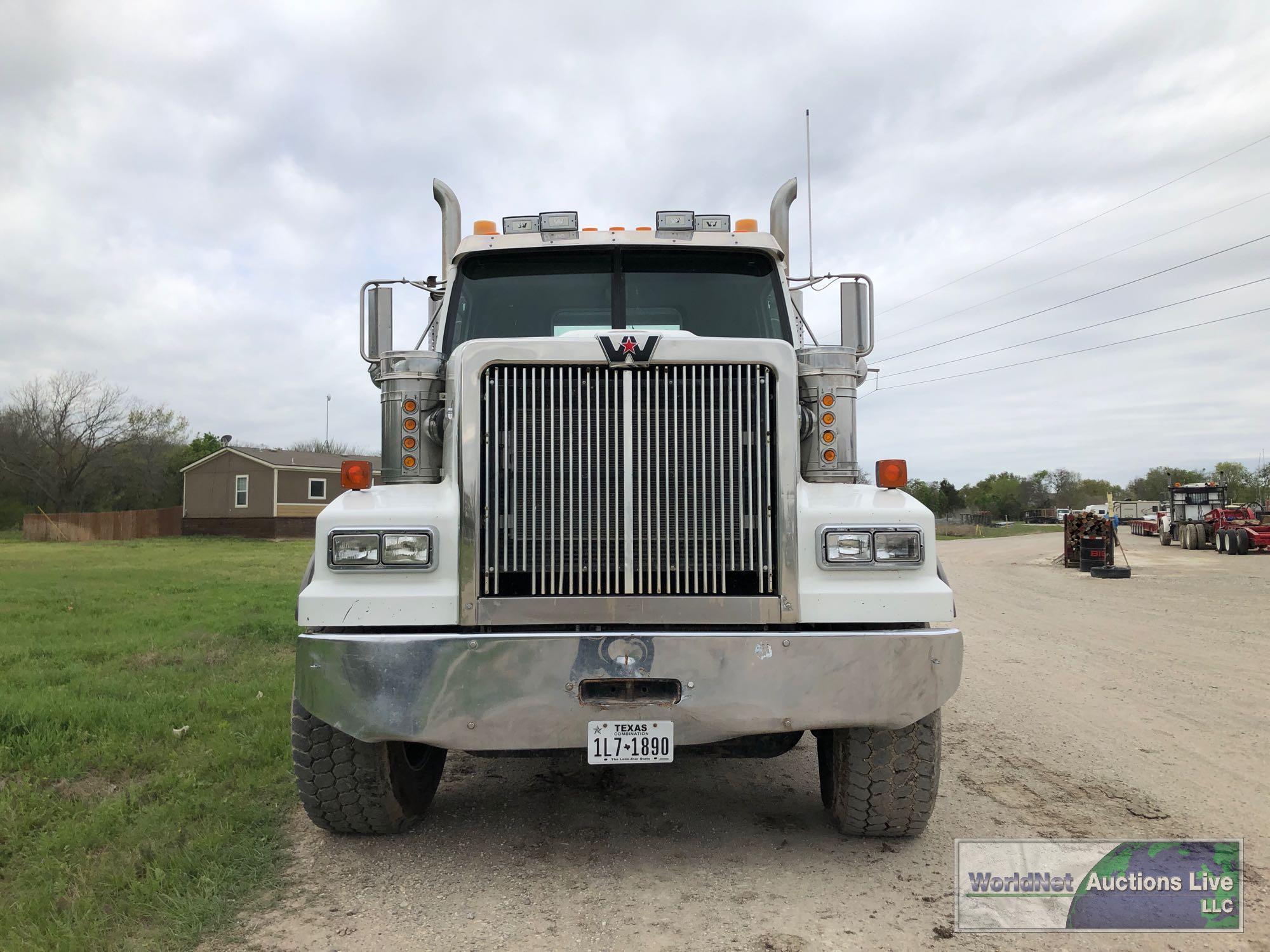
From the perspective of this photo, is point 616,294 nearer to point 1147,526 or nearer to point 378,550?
point 378,550

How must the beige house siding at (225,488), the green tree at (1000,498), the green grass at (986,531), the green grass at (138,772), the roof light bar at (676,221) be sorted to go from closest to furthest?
1. the green grass at (138,772)
2. the roof light bar at (676,221)
3. the beige house siding at (225,488)
4. the green grass at (986,531)
5. the green tree at (1000,498)

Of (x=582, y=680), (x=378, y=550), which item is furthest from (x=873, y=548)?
(x=378, y=550)

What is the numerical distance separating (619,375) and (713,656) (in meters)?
1.17

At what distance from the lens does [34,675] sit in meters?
7.43

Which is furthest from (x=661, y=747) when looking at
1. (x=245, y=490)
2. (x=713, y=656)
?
(x=245, y=490)

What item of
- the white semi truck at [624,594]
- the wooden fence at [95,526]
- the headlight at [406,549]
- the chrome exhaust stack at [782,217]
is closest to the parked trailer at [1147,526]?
the chrome exhaust stack at [782,217]

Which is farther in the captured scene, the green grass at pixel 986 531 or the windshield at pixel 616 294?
the green grass at pixel 986 531

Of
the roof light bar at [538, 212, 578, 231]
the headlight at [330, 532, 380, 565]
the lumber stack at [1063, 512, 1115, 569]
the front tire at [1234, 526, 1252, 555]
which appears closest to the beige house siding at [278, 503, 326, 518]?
the lumber stack at [1063, 512, 1115, 569]

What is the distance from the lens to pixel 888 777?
12.0 ft

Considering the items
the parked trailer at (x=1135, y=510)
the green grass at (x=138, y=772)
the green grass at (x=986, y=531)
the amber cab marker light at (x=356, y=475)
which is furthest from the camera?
the green grass at (x=986, y=531)

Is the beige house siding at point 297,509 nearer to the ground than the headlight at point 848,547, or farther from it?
farther from it

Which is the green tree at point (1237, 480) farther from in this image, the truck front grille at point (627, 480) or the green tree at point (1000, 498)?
the truck front grille at point (627, 480)

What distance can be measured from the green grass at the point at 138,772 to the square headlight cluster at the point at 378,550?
4.30 feet

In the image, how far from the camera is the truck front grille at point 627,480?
11.6 feet
